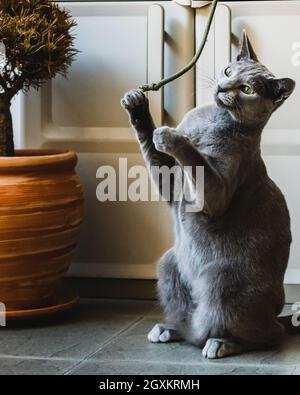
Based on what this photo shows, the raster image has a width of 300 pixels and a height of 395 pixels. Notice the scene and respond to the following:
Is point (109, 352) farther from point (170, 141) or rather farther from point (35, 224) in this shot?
point (170, 141)

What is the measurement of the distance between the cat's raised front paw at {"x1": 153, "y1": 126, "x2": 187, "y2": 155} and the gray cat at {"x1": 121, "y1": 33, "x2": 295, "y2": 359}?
21mm

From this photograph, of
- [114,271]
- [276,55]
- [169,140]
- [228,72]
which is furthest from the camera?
[114,271]

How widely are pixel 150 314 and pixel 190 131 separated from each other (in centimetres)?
48

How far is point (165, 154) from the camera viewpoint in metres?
1.71

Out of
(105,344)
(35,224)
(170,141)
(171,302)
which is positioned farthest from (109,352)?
(170,141)

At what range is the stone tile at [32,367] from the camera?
1567 mm

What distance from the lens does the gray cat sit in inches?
63.3

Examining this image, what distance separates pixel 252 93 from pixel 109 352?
1.79ft

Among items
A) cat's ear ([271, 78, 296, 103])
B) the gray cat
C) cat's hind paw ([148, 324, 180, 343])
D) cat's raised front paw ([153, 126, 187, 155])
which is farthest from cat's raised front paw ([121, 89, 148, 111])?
cat's hind paw ([148, 324, 180, 343])

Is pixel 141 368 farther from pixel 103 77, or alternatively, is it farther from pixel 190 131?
pixel 103 77

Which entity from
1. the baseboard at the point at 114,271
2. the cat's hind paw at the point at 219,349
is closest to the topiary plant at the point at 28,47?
the baseboard at the point at 114,271

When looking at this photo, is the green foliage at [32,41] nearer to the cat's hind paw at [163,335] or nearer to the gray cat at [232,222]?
the gray cat at [232,222]

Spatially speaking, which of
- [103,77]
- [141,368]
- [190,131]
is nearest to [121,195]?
[103,77]

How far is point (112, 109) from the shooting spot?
6.66ft
